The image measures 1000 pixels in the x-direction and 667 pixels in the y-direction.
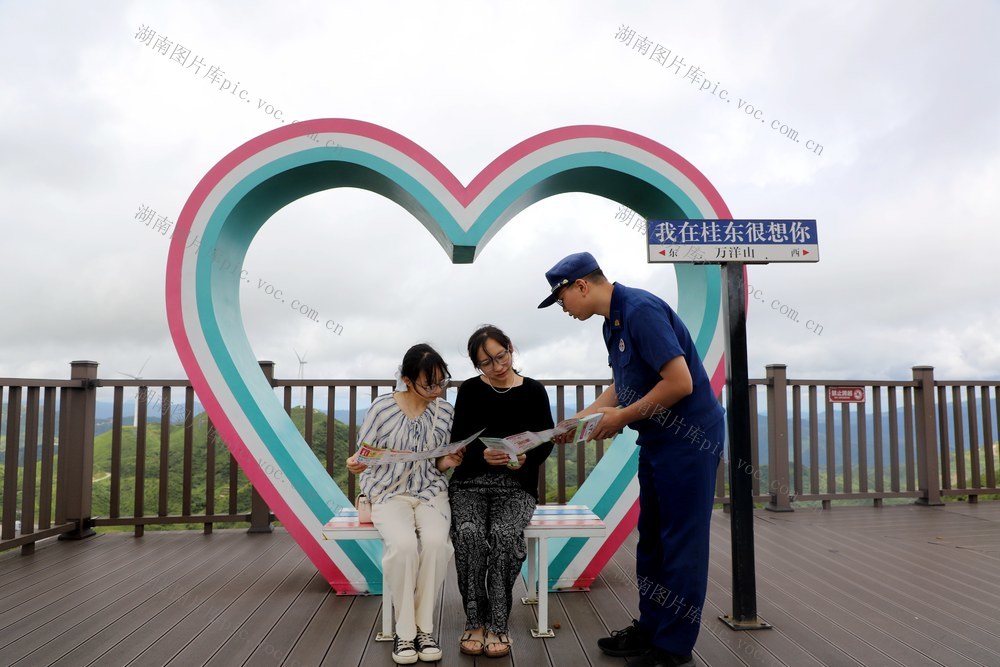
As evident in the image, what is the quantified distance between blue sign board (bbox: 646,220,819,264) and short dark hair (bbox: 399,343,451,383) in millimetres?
1184

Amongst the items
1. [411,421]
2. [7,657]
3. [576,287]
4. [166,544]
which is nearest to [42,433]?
[166,544]

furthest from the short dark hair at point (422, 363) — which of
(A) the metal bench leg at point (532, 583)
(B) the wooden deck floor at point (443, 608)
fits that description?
(B) the wooden deck floor at point (443, 608)

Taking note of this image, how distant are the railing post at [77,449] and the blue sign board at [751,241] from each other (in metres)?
4.40

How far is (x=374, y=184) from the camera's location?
3637mm

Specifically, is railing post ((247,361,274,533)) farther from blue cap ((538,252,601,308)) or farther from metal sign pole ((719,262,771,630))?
metal sign pole ((719,262,771,630))

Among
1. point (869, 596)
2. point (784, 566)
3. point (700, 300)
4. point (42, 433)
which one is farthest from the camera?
point (42, 433)

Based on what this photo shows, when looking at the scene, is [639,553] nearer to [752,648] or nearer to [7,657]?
[752,648]

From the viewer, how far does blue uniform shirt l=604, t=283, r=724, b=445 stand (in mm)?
2283

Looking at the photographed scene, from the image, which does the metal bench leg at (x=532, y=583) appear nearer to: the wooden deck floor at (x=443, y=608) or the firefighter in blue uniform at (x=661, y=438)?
the wooden deck floor at (x=443, y=608)

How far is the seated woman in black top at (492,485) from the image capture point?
102 inches

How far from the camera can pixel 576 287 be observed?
2.45 meters

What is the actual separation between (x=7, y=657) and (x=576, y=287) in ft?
8.58

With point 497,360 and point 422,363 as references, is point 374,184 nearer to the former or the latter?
point 422,363

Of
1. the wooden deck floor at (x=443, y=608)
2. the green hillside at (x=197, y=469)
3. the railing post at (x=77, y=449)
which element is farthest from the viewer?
the green hillside at (x=197, y=469)
